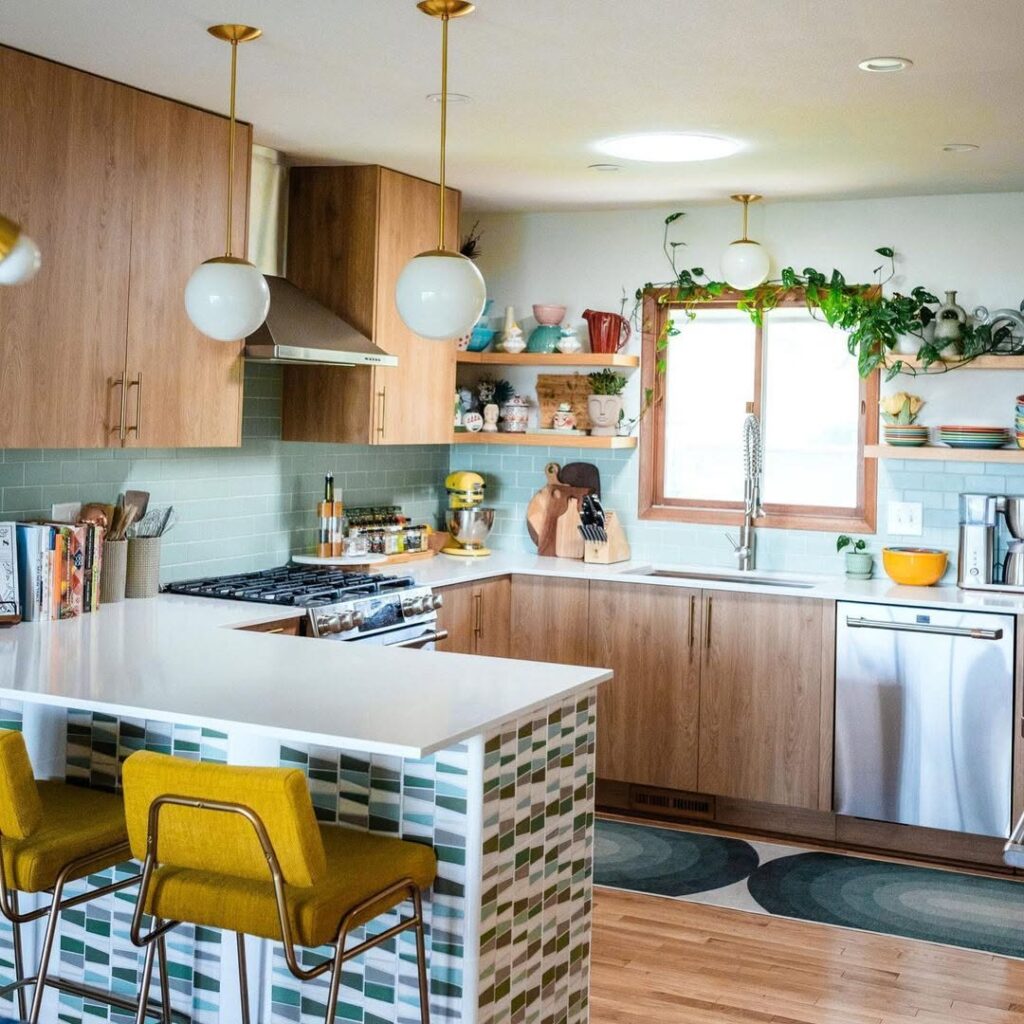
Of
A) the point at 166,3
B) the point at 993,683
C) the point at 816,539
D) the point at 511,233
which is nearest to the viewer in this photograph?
the point at 166,3

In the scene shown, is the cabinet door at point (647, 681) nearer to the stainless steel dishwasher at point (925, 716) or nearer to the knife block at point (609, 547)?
the knife block at point (609, 547)

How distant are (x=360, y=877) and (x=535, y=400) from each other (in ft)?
12.6

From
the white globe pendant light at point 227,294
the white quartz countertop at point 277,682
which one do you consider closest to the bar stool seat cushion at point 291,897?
the white quartz countertop at point 277,682

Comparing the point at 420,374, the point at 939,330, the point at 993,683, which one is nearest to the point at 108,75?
the point at 420,374

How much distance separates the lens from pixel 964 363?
518 centimetres

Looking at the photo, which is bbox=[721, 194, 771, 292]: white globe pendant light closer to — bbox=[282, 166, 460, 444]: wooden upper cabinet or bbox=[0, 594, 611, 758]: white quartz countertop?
bbox=[282, 166, 460, 444]: wooden upper cabinet

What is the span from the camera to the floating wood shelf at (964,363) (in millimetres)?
5113

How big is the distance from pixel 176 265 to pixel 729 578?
267cm

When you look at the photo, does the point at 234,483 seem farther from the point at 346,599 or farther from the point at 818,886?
the point at 818,886

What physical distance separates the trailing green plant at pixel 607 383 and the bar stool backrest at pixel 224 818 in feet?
12.0

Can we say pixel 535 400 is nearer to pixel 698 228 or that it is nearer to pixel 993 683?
pixel 698 228

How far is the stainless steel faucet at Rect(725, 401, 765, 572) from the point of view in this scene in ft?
18.7

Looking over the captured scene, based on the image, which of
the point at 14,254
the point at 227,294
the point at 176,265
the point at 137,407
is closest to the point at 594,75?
the point at 227,294

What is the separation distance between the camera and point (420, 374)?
5402 millimetres
